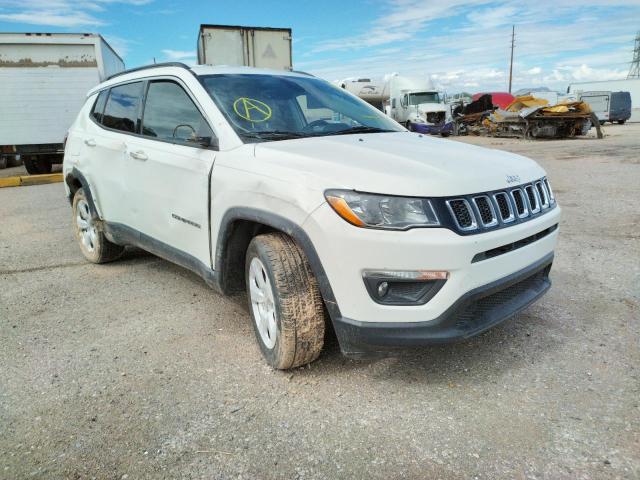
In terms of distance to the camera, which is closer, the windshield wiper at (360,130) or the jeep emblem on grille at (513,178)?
the jeep emblem on grille at (513,178)

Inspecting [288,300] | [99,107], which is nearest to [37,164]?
[99,107]

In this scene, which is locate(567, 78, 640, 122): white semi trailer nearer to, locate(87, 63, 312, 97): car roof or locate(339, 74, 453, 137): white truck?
locate(339, 74, 453, 137): white truck

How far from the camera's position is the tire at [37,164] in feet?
44.1

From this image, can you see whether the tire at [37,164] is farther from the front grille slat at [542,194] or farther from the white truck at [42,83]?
the front grille slat at [542,194]

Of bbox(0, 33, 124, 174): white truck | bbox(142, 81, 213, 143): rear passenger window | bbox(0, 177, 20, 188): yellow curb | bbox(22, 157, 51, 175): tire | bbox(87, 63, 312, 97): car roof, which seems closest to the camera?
bbox(142, 81, 213, 143): rear passenger window

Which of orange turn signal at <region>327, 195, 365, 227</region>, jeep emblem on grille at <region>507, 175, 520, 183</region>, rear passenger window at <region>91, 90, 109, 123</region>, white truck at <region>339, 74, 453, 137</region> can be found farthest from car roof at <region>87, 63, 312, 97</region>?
white truck at <region>339, 74, 453, 137</region>

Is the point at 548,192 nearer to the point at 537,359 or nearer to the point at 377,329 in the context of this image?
the point at 537,359

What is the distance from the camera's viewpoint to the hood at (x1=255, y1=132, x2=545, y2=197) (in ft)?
7.72

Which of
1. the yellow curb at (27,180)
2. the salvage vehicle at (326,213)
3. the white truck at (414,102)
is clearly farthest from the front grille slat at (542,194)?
the white truck at (414,102)

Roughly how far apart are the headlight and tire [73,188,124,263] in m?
3.20

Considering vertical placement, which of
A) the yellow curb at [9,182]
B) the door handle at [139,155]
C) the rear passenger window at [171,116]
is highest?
the rear passenger window at [171,116]

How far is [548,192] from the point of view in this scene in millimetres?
3086

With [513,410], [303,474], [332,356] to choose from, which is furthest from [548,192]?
[303,474]

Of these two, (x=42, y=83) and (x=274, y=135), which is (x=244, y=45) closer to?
(x=42, y=83)
